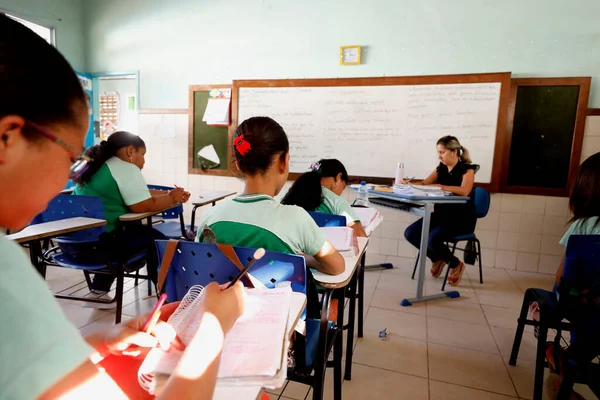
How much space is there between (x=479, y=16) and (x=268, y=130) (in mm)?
3221

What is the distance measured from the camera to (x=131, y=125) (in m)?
4.88

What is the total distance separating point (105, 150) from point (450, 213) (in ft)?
9.34

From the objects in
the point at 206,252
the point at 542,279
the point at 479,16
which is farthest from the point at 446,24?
the point at 206,252

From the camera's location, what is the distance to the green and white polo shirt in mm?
1188

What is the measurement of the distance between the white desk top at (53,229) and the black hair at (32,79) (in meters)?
1.59

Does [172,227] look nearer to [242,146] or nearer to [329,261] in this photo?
[242,146]

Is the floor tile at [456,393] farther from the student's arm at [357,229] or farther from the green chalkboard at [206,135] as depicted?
the green chalkboard at [206,135]

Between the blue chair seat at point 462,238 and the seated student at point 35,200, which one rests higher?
the seated student at point 35,200

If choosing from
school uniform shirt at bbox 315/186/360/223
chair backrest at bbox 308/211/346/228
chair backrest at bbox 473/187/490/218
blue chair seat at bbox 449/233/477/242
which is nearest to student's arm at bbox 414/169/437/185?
chair backrest at bbox 473/187/490/218

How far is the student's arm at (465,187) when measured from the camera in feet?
10.5

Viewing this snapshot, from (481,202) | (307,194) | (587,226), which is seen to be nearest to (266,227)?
(307,194)

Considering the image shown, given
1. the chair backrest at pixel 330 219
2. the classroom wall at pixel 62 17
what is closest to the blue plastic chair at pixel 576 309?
the chair backrest at pixel 330 219

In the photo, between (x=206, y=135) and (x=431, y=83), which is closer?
(x=431, y=83)

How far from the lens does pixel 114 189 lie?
7.81 ft
